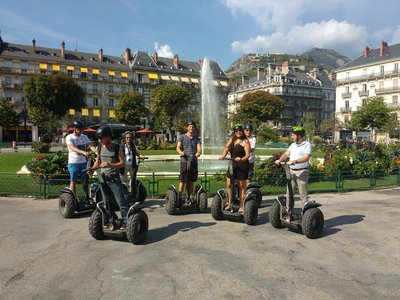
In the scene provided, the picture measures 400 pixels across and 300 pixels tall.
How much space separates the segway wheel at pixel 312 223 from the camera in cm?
600

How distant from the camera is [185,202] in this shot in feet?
25.8

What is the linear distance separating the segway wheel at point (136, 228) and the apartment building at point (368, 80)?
62136mm

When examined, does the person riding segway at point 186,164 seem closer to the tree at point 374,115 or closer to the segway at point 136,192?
the segway at point 136,192

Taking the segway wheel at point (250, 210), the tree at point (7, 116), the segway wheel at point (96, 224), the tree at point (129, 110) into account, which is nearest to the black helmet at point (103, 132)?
the segway wheel at point (96, 224)

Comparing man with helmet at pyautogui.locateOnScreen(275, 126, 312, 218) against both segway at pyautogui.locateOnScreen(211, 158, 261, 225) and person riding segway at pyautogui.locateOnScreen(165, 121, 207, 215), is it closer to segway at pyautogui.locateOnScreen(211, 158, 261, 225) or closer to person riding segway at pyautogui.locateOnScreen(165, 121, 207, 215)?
segway at pyautogui.locateOnScreen(211, 158, 261, 225)

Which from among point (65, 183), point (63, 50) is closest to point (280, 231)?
point (65, 183)

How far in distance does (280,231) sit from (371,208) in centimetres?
373

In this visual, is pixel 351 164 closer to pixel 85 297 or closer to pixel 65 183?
pixel 65 183

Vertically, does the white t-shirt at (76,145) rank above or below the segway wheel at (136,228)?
above

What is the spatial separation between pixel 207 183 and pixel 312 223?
5807mm

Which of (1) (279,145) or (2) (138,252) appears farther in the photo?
A: (1) (279,145)

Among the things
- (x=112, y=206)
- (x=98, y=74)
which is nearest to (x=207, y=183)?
(x=112, y=206)

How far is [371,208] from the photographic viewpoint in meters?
8.95

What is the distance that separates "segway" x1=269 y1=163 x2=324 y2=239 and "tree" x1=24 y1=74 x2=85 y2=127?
46012mm
